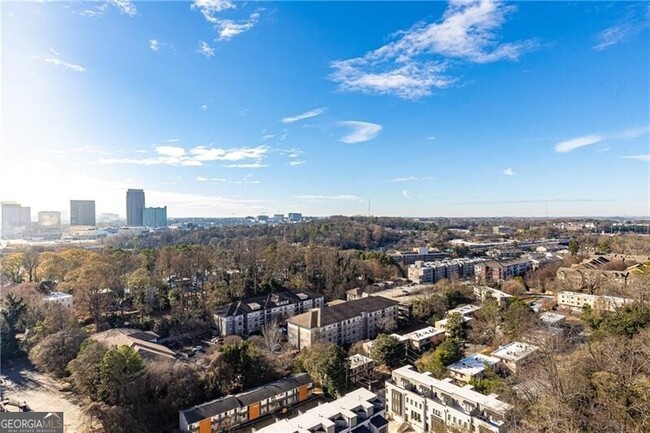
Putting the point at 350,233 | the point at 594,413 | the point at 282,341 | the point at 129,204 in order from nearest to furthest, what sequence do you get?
the point at 594,413
the point at 282,341
the point at 350,233
the point at 129,204

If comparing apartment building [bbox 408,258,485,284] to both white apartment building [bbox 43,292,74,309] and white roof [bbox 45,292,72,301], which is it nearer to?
white apartment building [bbox 43,292,74,309]

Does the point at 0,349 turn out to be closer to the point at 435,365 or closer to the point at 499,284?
the point at 435,365

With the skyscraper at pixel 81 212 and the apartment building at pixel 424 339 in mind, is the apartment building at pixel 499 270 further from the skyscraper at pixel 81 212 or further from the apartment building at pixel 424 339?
the skyscraper at pixel 81 212

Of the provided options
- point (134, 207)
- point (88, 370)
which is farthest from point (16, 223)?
point (134, 207)

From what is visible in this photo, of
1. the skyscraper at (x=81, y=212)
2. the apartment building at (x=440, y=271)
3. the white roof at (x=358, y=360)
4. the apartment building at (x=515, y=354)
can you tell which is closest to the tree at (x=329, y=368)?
the white roof at (x=358, y=360)

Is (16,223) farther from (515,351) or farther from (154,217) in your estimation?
(154,217)

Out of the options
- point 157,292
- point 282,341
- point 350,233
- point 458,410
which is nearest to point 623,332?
point 458,410
